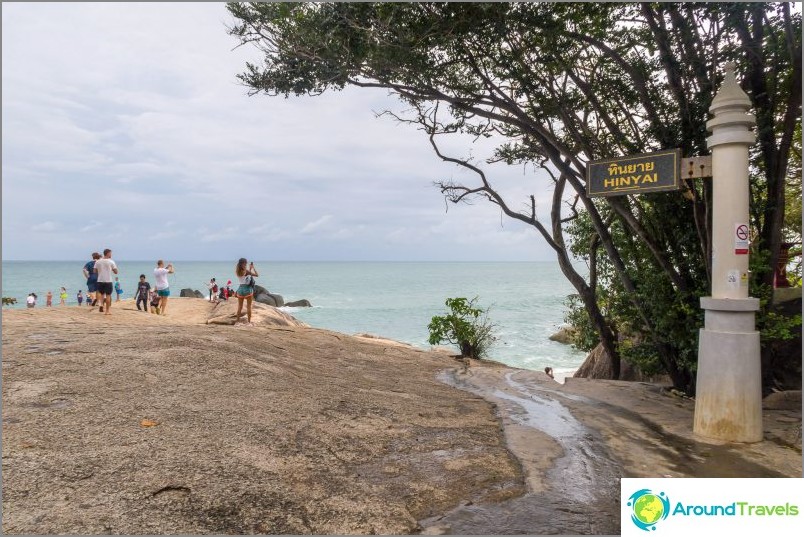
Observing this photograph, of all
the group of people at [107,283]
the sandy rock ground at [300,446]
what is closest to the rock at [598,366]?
the sandy rock ground at [300,446]

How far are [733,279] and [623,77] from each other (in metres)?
4.56

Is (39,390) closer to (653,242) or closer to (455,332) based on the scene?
(653,242)

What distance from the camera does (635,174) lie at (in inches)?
259

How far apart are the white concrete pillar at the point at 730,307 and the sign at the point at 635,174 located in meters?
0.46

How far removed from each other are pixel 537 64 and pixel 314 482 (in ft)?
27.8

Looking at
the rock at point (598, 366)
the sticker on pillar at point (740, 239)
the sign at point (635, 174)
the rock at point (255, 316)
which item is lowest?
the rock at point (598, 366)

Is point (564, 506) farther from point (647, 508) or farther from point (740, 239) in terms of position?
point (740, 239)

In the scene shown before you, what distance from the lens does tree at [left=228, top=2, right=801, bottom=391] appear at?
23.6 feet

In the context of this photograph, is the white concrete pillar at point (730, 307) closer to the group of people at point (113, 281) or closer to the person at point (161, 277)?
the group of people at point (113, 281)

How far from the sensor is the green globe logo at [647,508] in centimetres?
336

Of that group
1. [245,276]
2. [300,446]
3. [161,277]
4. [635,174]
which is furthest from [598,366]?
[161,277]

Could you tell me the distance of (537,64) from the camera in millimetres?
9445

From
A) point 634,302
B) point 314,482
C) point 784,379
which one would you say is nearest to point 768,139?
point 634,302

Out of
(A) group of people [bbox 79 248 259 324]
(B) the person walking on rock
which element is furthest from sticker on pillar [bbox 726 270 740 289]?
(B) the person walking on rock
